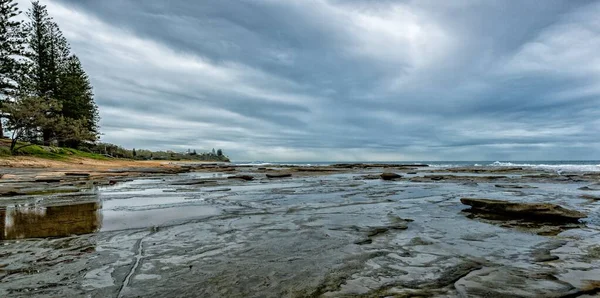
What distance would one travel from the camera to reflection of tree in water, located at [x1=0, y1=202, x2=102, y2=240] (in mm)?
6012

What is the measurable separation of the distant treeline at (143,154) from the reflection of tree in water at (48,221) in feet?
194

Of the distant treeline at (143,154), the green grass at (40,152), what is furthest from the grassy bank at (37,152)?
the distant treeline at (143,154)

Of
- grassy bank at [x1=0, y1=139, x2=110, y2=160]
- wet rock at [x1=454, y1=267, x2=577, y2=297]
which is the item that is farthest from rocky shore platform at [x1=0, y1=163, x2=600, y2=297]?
grassy bank at [x1=0, y1=139, x2=110, y2=160]

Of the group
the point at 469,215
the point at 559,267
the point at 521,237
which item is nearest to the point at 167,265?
the point at 559,267

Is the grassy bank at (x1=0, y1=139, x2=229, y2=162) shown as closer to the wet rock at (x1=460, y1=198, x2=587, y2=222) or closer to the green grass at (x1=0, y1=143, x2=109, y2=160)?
the green grass at (x1=0, y1=143, x2=109, y2=160)

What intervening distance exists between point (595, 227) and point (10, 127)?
43.7 meters

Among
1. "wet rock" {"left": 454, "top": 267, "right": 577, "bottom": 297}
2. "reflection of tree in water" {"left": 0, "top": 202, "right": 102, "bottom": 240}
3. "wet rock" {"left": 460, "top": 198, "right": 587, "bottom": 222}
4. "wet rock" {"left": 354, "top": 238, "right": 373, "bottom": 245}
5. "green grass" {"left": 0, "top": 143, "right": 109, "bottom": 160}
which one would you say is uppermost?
"green grass" {"left": 0, "top": 143, "right": 109, "bottom": 160}

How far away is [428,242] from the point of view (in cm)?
571

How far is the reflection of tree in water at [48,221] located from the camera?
237 inches

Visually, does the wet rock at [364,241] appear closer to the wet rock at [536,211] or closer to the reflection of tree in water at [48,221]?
the wet rock at [536,211]

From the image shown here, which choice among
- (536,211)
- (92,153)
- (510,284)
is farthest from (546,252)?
(92,153)

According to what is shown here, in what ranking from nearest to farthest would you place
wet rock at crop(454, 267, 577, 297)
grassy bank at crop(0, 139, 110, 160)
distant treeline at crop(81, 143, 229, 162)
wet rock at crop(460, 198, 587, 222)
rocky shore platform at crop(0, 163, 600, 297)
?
1. wet rock at crop(454, 267, 577, 297)
2. rocky shore platform at crop(0, 163, 600, 297)
3. wet rock at crop(460, 198, 587, 222)
4. grassy bank at crop(0, 139, 110, 160)
5. distant treeline at crop(81, 143, 229, 162)

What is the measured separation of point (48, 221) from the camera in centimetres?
708

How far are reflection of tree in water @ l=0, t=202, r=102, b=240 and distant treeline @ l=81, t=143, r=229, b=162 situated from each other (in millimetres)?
59139
